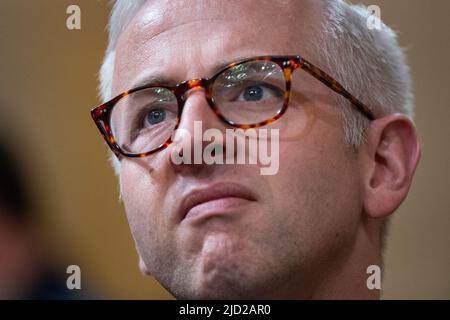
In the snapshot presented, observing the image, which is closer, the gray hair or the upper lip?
the upper lip

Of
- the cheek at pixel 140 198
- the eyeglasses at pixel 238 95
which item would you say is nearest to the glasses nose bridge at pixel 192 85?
the eyeglasses at pixel 238 95

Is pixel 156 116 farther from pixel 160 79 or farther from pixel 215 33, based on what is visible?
pixel 215 33

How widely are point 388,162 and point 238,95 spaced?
0.30m

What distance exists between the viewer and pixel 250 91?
102 cm

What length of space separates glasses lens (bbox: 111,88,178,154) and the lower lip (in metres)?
0.17

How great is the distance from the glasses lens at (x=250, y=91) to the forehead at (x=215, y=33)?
0.02 m

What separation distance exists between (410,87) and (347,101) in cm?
29

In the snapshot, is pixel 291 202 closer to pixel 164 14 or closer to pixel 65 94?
pixel 164 14

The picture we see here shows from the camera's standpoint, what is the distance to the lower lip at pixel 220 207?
93 cm

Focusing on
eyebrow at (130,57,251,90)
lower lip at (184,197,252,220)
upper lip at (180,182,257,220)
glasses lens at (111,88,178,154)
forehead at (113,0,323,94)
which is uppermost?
forehead at (113,0,323,94)

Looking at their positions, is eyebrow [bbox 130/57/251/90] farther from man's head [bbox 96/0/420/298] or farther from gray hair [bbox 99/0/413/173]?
gray hair [bbox 99/0/413/173]

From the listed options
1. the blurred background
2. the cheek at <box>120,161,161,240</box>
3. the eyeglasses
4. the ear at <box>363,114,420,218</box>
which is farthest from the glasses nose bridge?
the blurred background

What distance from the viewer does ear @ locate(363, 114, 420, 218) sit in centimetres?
107

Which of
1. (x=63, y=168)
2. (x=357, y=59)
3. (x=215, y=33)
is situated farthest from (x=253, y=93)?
(x=63, y=168)
